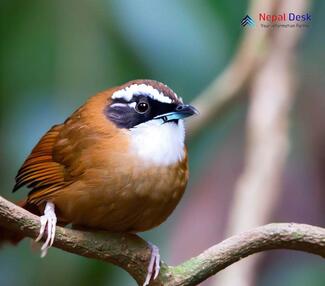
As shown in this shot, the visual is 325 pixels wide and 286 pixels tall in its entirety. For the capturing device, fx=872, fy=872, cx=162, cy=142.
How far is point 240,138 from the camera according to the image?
423 centimetres

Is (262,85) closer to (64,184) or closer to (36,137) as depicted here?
(36,137)

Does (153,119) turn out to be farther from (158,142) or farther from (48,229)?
(48,229)

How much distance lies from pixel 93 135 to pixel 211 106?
4.07ft

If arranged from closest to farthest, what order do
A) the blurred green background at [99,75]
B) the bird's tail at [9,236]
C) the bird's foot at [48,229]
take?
the bird's foot at [48,229] < the bird's tail at [9,236] < the blurred green background at [99,75]

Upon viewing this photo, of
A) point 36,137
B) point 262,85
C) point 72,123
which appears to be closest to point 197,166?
point 262,85

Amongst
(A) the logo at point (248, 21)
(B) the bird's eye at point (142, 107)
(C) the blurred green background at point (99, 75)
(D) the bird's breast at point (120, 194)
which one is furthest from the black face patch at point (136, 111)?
(A) the logo at point (248, 21)

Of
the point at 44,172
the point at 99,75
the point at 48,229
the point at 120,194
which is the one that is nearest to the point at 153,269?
the point at 120,194

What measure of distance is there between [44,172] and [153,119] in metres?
0.36

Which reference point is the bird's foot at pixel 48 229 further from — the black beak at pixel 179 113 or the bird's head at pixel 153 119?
the black beak at pixel 179 113

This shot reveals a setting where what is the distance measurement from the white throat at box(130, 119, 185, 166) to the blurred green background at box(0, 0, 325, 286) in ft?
3.48

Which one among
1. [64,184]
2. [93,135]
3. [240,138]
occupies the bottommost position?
[64,184]

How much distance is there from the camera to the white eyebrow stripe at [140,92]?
2.58 metres

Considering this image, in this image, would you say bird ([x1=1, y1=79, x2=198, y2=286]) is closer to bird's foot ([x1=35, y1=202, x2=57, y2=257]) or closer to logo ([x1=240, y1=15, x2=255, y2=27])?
bird's foot ([x1=35, y1=202, x2=57, y2=257])

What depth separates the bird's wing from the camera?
256 cm
